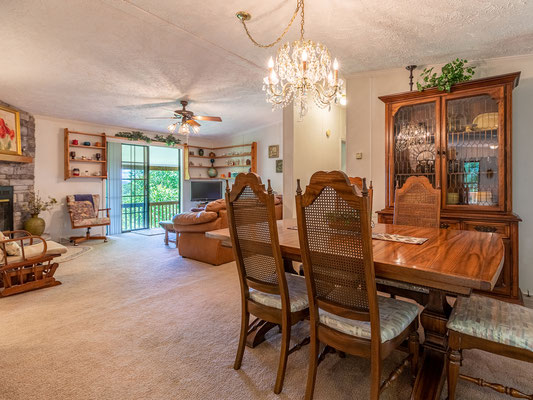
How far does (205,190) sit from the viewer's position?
8.02 metres

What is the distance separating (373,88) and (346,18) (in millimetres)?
1571

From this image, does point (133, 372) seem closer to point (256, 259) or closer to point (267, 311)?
point (267, 311)

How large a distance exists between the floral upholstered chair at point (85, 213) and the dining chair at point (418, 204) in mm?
5444

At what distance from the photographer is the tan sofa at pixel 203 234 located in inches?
164

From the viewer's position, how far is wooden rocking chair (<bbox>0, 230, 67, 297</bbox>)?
9.74ft

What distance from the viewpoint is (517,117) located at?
9.98ft

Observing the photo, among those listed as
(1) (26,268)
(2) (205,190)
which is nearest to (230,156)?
(2) (205,190)

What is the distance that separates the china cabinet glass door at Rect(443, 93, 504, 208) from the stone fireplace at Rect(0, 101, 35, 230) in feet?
20.8

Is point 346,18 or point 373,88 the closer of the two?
point 346,18

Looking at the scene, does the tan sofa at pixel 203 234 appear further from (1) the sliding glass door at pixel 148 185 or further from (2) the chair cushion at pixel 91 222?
(1) the sliding glass door at pixel 148 185

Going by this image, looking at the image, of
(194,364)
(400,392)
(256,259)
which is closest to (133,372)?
(194,364)

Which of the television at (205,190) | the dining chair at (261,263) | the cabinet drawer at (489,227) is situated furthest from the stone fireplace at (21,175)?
the cabinet drawer at (489,227)

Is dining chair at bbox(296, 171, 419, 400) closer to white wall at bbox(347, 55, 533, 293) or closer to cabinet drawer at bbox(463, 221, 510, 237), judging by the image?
cabinet drawer at bbox(463, 221, 510, 237)

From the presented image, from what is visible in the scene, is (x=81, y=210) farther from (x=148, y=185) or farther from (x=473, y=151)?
(x=473, y=151)
